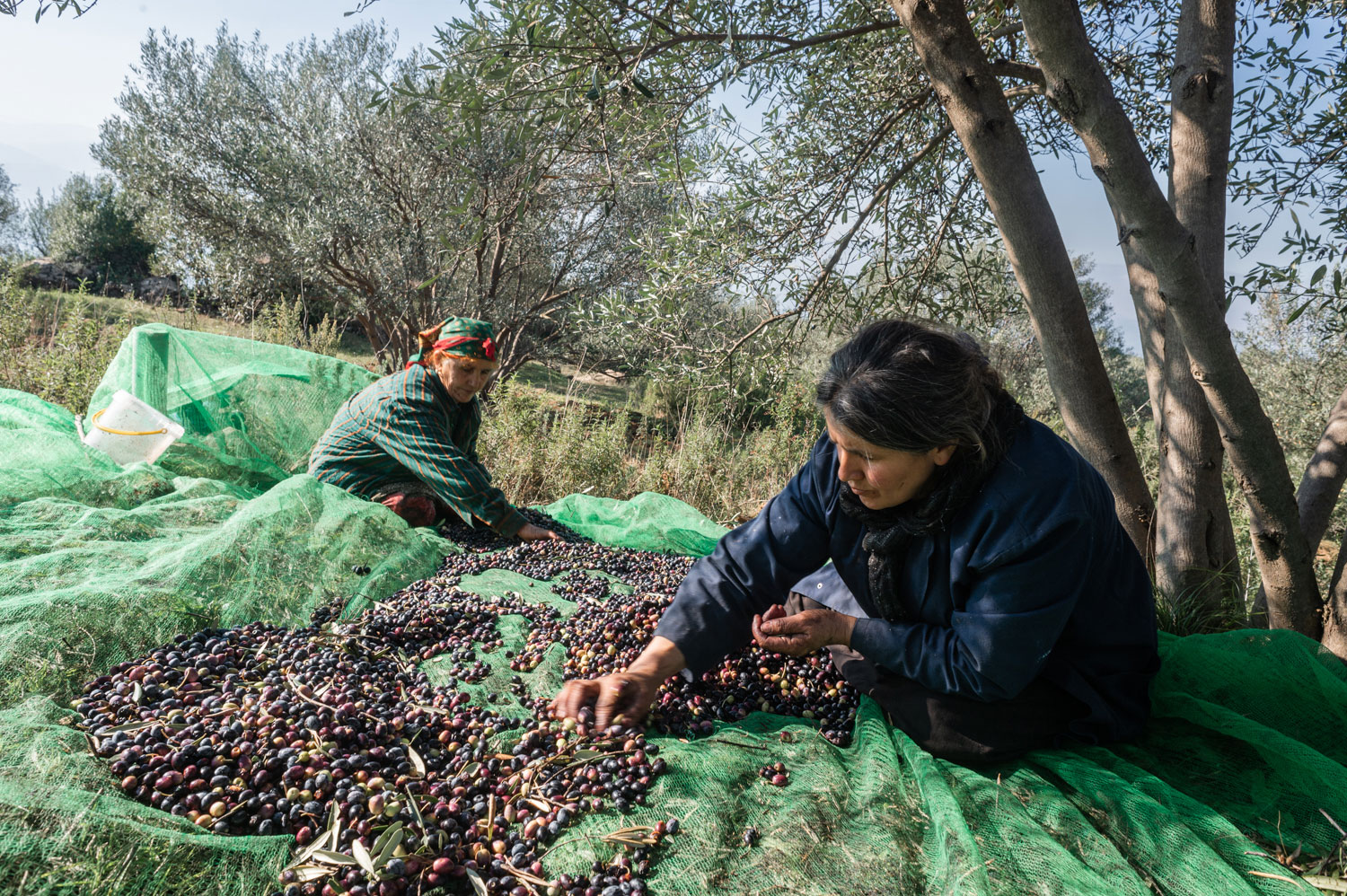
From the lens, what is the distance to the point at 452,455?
13.5ft

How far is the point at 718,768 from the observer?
1949mm

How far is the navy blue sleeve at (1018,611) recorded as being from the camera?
1967mm

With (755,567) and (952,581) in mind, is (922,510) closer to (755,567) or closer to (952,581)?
(952,581)

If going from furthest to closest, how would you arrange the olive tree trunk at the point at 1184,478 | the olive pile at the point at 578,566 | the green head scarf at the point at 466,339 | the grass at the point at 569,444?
the grass at the point at 569,444, the green head scarf at the point at 466,339, the olive pile at the point at 578,566, the olive tree trunk at the point at 1184,478

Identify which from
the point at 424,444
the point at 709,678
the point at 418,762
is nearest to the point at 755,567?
the point at 709,678

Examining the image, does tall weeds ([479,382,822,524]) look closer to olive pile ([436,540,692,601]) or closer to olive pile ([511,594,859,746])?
olive pile ([436,540,692,601])

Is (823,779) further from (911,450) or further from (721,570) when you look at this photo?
(911,450)

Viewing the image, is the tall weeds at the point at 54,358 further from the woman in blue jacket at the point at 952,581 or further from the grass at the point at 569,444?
the woman in blue jacket at the point at 952,581

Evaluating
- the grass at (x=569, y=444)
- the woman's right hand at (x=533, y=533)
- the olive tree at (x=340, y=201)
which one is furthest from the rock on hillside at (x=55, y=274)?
the woman's right hand at (x=533, y=533)

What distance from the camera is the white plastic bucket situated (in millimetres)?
3934

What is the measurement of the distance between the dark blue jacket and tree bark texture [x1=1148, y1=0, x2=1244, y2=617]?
4.10ft

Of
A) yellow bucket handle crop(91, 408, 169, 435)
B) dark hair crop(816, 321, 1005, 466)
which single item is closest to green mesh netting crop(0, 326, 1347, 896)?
yellow bucket handle crop(91, 408, 169, 435)

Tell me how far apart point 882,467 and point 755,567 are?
1.99ft

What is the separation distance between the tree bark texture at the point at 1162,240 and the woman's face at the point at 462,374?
10.3ft
